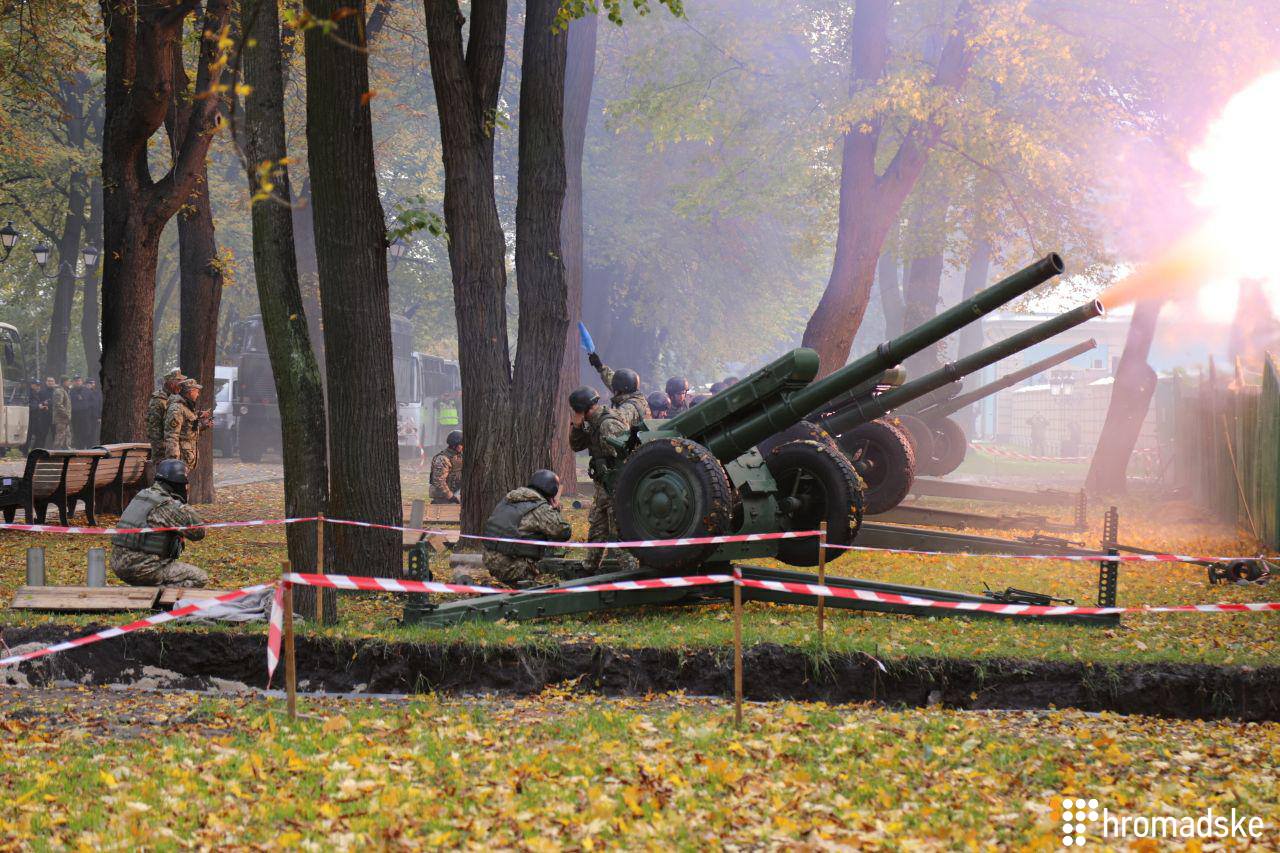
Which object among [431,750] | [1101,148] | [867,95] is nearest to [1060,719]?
[431,750]

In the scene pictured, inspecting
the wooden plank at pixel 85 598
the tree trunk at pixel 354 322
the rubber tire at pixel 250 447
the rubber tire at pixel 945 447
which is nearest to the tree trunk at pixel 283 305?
the tree trunk at pixel 354 322

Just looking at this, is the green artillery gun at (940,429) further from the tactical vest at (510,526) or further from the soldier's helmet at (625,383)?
the tactical vest at (510,526)

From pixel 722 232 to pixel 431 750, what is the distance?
38.2 metres

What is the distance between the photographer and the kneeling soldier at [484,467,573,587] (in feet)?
35.9

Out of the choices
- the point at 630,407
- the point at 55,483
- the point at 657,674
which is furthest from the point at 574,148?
the point at 657,674

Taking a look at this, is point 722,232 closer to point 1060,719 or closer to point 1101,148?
point 1101,148

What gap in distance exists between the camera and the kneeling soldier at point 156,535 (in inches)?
416

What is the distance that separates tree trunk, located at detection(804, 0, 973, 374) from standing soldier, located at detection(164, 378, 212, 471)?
872cm

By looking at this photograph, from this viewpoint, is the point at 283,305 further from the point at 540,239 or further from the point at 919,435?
the point at 919,435

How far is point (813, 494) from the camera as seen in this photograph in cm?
1140

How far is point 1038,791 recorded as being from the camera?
5.88 metres

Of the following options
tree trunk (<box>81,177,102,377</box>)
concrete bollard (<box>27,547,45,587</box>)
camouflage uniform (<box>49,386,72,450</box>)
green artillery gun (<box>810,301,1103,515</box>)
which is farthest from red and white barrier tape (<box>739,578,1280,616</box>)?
tree trunk (<box>81,177,102,377</box>)

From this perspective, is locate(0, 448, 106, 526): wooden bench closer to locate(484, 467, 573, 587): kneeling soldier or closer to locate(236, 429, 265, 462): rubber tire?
locate(484, 467, 573, 587): kneeling soldier

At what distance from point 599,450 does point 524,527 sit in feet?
4.58
